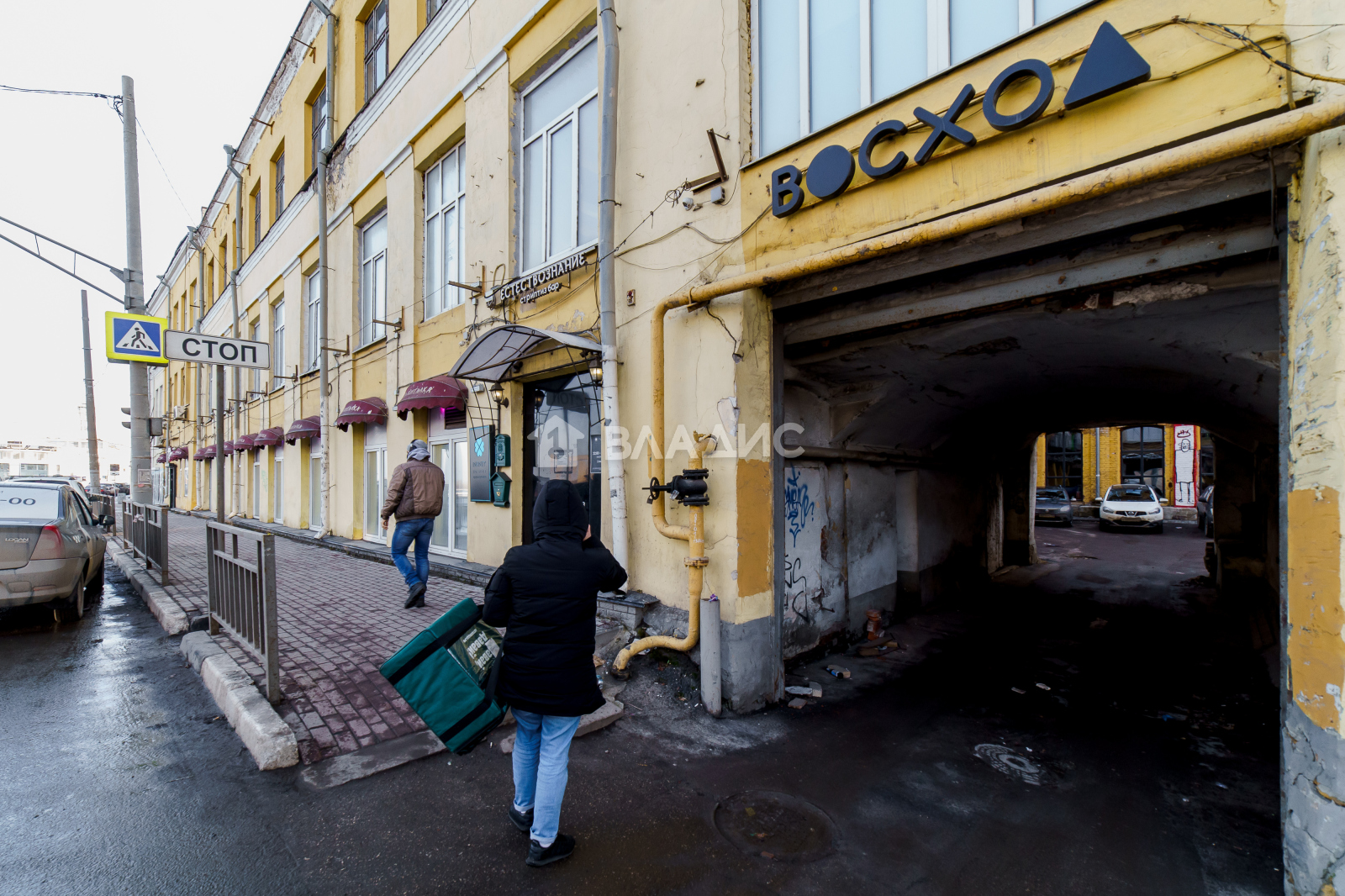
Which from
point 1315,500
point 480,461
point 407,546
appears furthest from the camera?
point 480,461

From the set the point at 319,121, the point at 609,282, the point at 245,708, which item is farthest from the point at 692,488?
the point at 319,121

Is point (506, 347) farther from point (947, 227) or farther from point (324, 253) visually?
point (324, 253)

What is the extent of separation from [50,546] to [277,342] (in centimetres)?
1267

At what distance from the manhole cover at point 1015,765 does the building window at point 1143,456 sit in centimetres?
3057

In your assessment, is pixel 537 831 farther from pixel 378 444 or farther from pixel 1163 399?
pixel 378 444

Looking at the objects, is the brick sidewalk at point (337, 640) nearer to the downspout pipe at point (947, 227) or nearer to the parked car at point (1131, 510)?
the downspout pipe at point (947, 227)

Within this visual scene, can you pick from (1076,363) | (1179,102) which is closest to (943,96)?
(1179,102)

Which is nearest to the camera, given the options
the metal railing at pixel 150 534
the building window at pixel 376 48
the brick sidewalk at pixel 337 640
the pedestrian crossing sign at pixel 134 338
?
the brick sidewalk at pixel 337 640

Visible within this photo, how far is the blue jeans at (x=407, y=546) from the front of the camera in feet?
23.4

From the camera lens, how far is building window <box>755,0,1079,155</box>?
4.08 m

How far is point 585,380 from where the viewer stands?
7.37 metres

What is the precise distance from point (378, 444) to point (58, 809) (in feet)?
29.8

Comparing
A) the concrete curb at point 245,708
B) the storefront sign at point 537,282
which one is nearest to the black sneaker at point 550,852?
the concrete curb at point 245,708

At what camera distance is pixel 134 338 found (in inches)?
317
